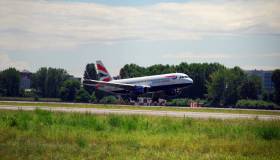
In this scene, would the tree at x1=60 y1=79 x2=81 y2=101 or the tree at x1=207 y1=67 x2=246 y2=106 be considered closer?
the tree at x1=207 y1=67 x2=246 y2=106

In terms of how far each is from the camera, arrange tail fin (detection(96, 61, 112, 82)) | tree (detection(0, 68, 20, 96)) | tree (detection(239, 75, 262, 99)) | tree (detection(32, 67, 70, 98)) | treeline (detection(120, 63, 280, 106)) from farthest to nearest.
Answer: tree (detection(32, 67, 70, 98)), tree (detection(0, 68, 20, 96)), tree (detection(239, 75, 262, 99)), treeline (detection(120, 63, 280, 106)), tail fin (detection(96, 61, 112, 82))

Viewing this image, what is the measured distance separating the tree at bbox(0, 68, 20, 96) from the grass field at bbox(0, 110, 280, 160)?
479 feet

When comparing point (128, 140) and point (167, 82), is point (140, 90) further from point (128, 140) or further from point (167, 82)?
point (128, 140)

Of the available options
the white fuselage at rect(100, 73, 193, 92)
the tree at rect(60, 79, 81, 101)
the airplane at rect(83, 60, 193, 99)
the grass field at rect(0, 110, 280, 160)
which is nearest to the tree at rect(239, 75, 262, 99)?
the tree at rect(60, 79, 81, 101)

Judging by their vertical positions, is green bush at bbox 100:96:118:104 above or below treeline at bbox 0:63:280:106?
below

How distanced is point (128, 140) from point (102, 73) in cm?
7988

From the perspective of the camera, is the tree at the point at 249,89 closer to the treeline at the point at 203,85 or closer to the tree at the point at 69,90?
the treeline at the point at 203,85

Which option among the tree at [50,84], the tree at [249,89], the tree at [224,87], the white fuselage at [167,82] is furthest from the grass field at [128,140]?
the tree at [50,84]

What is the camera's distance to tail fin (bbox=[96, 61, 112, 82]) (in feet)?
333

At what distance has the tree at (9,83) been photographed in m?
174

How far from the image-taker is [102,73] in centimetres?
10262

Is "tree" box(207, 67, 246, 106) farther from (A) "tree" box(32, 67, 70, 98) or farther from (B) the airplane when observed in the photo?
(A) "tree" box(32, 67, 70, 98)

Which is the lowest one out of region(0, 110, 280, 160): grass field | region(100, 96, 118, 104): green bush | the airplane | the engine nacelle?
region(0, 110, 280, 160): grass field

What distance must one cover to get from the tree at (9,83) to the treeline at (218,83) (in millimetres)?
36734
